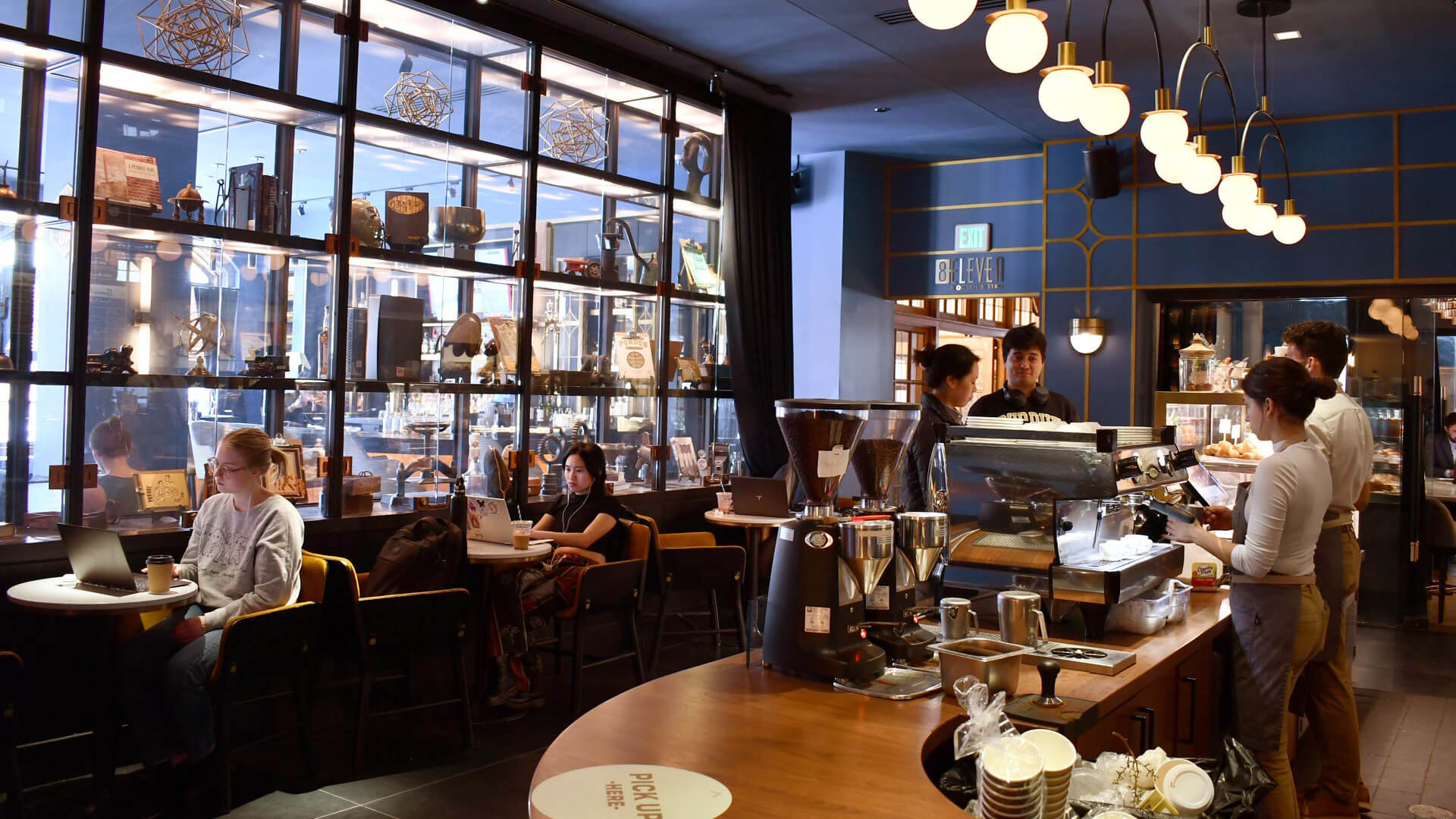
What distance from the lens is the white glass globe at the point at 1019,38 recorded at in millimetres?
2602

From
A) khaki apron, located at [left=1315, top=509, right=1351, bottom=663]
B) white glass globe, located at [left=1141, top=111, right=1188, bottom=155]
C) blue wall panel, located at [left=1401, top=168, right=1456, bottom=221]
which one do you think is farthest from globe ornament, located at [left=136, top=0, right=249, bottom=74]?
blue wall panel, located at [left=1401, top=168, right=1456, bottom=221]

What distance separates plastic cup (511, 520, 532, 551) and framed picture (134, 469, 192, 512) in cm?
141

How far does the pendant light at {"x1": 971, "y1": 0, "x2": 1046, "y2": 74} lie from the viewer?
2.60m

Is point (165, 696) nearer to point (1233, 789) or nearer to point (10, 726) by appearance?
point (10, 726)

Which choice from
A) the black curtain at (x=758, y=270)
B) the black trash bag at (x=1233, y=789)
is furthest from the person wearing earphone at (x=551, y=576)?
the black trash bag at (x=1233, y=789)

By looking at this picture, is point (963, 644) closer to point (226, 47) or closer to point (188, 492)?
point (188, 492)

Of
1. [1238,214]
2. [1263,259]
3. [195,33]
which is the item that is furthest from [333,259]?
[1263,259]

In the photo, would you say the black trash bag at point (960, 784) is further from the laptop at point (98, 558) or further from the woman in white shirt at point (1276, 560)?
the laptop at point (98, 558)

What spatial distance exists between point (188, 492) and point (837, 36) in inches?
169

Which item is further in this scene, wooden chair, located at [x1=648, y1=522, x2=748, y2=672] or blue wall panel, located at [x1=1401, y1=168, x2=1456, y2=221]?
blue wall panel, located at [x1=1401, y1=168, x2=1456, y2=221]

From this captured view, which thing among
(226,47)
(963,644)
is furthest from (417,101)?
(963,644)

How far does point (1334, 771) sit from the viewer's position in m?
3.71

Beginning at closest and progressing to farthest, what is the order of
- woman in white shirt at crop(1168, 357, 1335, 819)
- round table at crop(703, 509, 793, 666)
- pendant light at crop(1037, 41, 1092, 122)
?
pendant light at crop(1037, 41, 1092, 122) → woman in white shirt at crop(1168, 357, 1335, 819) → round table at crop(703, 509, 793, 666)

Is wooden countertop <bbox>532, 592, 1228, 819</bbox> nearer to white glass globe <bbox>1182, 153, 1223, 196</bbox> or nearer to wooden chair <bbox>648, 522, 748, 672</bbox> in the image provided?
white glass globe <bbox>1182, 153, 1223, 196</bbox>
